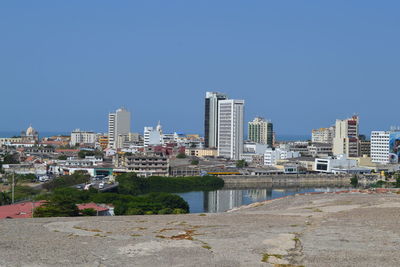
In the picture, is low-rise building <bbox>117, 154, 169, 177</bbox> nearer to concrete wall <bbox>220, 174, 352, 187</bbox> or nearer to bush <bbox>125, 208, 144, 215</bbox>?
concrete wall <bbox>220, 174, 352, 187</bbox>

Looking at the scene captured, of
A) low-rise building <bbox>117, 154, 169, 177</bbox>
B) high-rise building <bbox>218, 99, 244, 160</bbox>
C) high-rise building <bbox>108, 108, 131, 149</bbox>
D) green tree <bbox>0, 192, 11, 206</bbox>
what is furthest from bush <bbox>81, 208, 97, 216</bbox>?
high-rise building <bbox>108, 108, 131, 149</bbox>

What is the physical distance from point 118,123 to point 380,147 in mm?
32389

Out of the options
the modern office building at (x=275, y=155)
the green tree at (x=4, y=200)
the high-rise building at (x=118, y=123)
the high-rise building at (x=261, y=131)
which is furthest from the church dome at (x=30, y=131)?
the green tree at (x=4, y=200)

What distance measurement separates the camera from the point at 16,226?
33.9 feet

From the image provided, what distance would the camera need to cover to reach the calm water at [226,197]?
1045 inches

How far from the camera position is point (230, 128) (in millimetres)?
54844

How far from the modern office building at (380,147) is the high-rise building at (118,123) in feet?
102

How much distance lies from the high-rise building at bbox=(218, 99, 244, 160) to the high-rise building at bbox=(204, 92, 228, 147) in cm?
404

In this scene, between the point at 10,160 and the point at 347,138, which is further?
the point at 347,138

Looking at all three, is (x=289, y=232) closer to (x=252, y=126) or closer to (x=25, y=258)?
(x=25, y=258)

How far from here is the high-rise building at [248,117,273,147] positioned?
68875mm

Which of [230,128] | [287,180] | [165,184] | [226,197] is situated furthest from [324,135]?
[226,197]

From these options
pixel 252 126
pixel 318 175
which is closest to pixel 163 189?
pixel 318 175

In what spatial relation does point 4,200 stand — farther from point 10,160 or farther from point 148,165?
point 10,160
